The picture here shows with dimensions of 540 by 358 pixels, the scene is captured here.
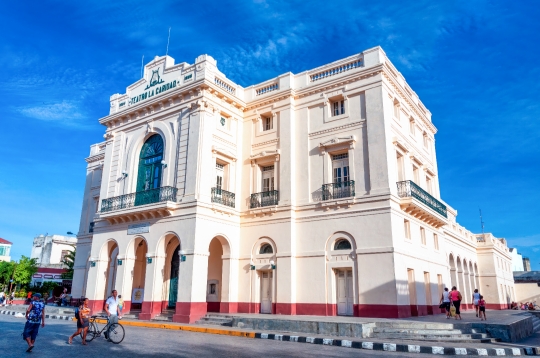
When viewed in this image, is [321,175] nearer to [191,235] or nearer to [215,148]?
[215,148]

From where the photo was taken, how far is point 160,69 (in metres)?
21.9

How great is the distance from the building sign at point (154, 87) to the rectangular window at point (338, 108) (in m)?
8.29

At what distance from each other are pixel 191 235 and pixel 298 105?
8.11 metres

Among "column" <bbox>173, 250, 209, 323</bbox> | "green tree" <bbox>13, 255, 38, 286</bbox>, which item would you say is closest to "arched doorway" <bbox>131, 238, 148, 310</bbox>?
"column" <bbox>173, 250, 209, 323</bbox>

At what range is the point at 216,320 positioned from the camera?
650 inches

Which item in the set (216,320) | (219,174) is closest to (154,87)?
(219,174)

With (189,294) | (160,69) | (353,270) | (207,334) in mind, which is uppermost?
(160,69)

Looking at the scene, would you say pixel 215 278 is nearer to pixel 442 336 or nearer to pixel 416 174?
pixel 442 336

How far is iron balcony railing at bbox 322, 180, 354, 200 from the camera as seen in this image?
17.7 metres

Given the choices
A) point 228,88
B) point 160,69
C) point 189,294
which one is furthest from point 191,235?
point 160,69

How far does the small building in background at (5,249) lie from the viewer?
55.8 meters

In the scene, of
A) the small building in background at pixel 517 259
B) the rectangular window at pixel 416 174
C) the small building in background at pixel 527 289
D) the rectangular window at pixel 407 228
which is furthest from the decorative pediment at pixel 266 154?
the small building in background at pixel 517 259

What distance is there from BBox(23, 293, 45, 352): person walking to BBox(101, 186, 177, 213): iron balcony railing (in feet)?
29.3

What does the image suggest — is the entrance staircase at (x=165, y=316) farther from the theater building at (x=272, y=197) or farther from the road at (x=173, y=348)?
the road at (x=173, y=348)
